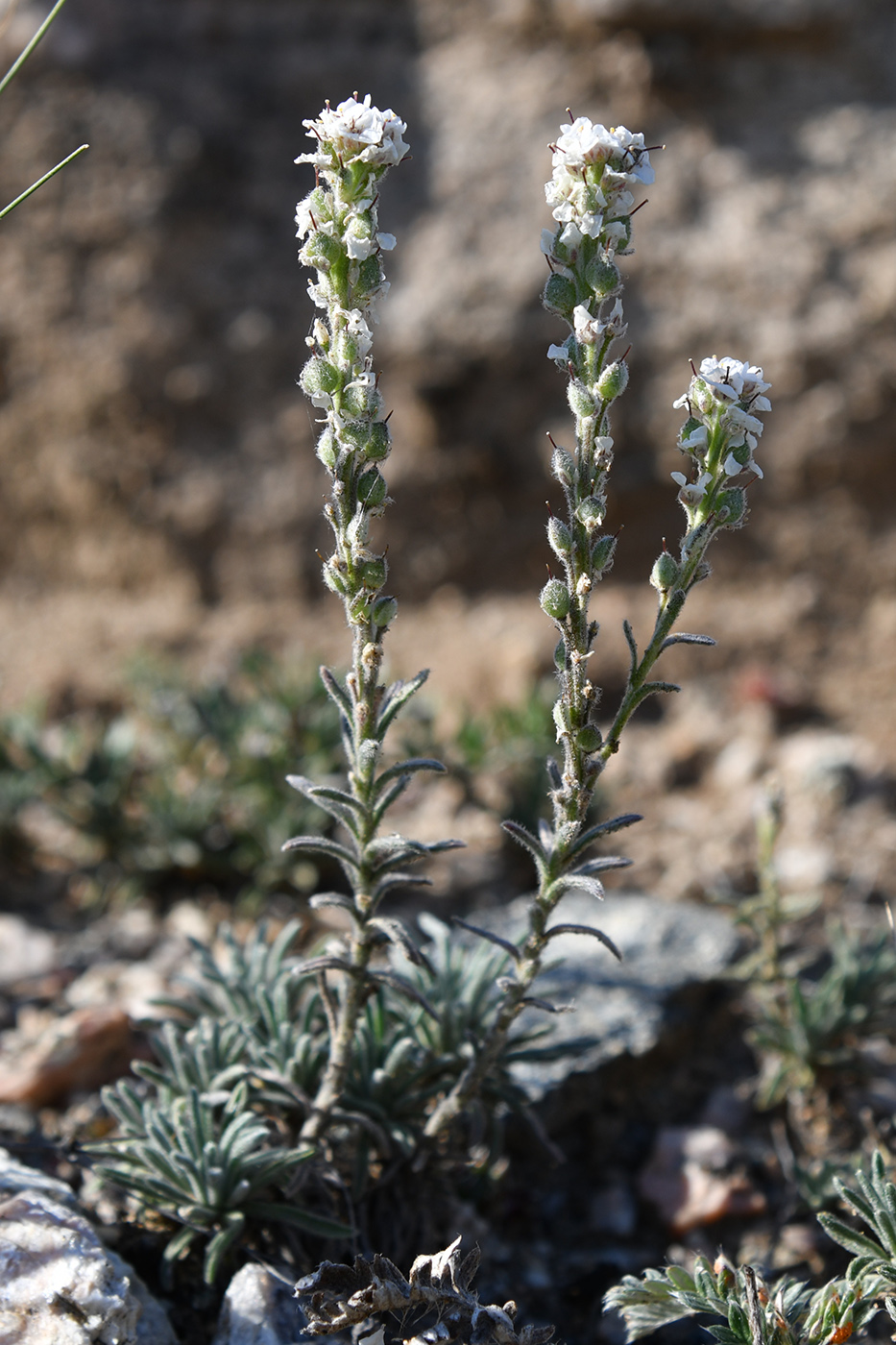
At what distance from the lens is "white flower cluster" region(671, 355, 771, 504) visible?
1682 millimetres

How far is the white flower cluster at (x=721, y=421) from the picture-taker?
5.52 ft

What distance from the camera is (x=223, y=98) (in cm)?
526

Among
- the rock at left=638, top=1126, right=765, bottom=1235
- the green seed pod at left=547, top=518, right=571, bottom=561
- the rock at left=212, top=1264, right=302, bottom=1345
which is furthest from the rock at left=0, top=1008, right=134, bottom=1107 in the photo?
the green seed pod at left=547, top=518, right=571, bottom=561

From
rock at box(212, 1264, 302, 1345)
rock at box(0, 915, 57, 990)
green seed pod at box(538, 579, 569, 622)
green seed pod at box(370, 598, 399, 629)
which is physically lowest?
rock at box(212, 1264, 302, 1345)

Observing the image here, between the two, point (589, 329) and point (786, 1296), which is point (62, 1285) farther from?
point (589, 329)

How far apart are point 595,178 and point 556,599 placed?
650 millimetres

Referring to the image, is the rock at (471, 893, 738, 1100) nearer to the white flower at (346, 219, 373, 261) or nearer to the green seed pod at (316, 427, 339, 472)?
the green seed pod at (316, 427, 339, 472)

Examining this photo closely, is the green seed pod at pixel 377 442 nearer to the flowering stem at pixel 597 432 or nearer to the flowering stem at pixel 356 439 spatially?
the flowering stem at pixel 356 439

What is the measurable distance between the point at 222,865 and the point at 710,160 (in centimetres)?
382

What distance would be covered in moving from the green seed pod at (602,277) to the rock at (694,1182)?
80.5 inches

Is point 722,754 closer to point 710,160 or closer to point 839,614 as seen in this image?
point 839,614

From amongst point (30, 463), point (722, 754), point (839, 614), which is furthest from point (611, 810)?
point (30, 463)

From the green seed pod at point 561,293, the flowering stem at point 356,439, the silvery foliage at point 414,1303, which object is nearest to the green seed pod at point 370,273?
the flowering stem at point 356,439

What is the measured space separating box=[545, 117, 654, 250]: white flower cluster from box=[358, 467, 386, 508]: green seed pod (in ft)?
1.57
